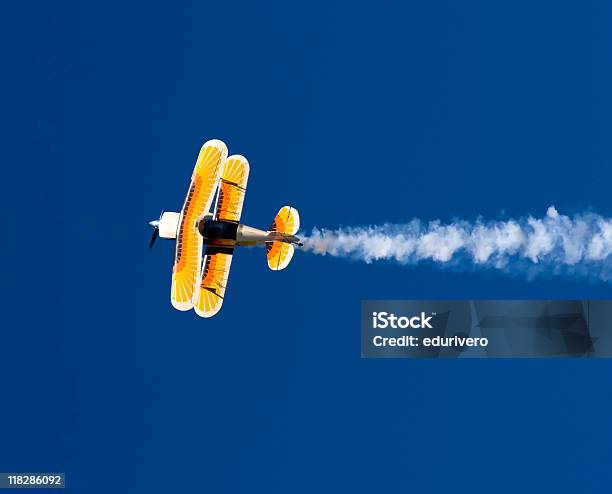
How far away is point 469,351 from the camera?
33.6 meters

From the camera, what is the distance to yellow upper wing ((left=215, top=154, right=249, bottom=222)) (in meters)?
33.3

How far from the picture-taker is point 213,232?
32.8 meters

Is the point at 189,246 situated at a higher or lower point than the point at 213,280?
higher

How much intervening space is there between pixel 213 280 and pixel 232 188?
2.61m

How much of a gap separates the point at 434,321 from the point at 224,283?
5973 millimetres

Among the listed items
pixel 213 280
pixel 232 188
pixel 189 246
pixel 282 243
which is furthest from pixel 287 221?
pixel 189 246

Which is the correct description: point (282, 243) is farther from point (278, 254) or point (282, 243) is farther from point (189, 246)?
point (189, 246)

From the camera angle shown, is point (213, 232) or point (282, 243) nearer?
point (213, 232)

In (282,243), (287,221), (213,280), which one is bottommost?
(213,280)

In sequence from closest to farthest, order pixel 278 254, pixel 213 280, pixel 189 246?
pixel 189 246, pixel 213 280, pixel 278 254

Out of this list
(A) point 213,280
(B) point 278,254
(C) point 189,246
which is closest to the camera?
(C) point 189,246

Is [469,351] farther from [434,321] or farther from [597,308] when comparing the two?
[597,308]

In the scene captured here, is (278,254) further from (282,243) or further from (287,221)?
(287,221)

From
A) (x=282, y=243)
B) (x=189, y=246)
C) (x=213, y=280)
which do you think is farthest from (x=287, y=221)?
(x=189, y=246)
